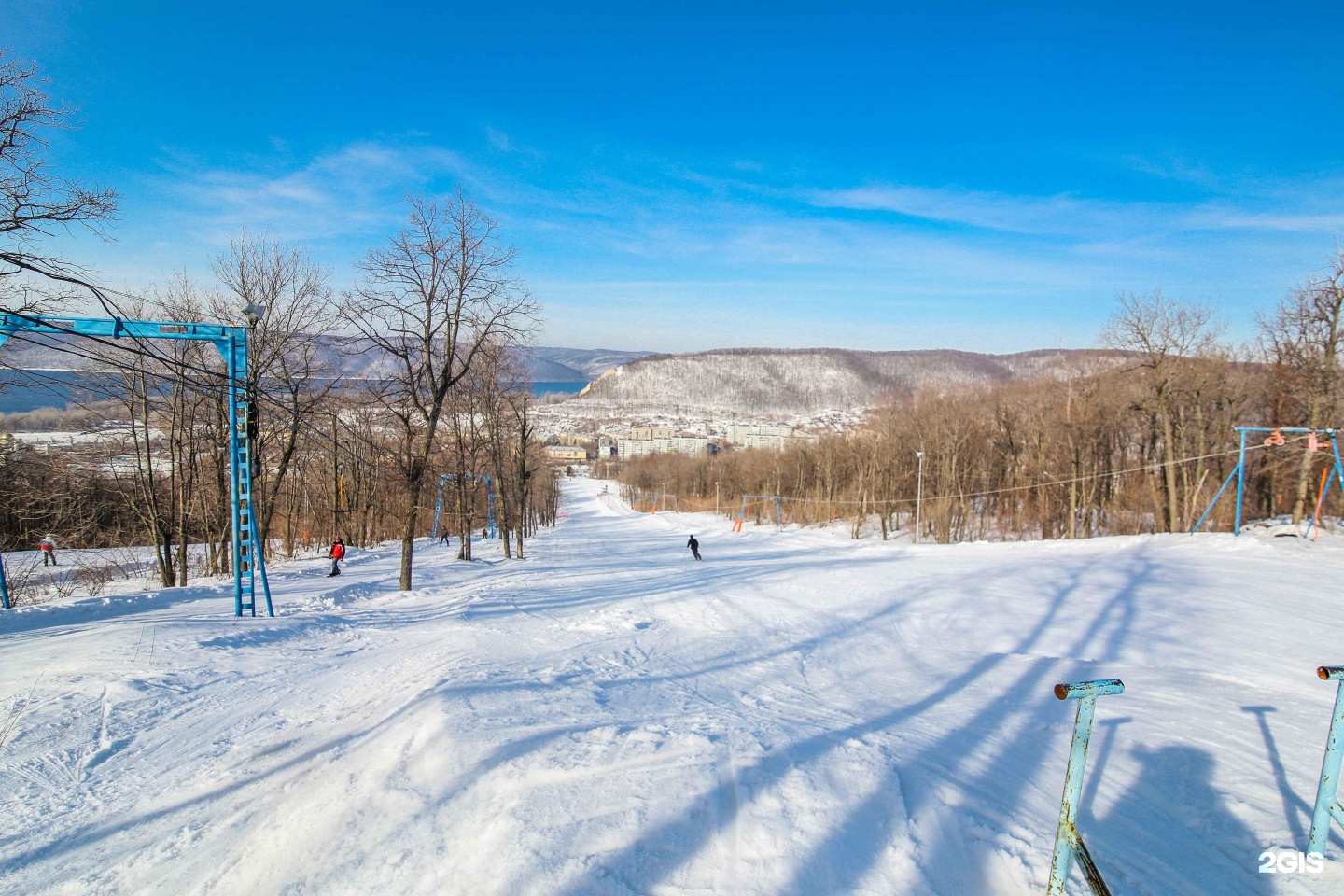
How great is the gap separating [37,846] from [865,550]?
21.1 meters

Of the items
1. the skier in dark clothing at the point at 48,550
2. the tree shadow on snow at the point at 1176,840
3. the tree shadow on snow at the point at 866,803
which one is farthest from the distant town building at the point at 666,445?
the tree shadow on snow at the point at 1176,840

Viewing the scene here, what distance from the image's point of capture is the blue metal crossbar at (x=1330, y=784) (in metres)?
3.30

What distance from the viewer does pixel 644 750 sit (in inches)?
184

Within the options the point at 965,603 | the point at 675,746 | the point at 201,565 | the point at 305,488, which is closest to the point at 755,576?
the point at 965,603

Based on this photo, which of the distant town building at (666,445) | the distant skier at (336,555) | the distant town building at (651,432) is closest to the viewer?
the distant skier at (336,555)

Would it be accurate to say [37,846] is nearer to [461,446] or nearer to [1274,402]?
[461,446]

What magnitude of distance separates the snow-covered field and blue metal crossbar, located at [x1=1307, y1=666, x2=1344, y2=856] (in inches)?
7.7

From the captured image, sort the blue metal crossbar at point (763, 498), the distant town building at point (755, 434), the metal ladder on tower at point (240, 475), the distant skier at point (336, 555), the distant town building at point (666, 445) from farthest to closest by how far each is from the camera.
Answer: the distant town building at point (666, 445) → the distant town building at point (755, 434) → the blue metal crossbar at point (763, 498) → the distant skier at point (336, 555) → the metal ladder on tower at point (240, 475)

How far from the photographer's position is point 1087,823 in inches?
161

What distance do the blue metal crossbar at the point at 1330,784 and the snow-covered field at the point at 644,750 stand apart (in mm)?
195

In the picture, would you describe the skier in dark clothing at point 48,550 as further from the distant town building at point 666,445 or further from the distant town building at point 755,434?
the distant town building at point 666,445

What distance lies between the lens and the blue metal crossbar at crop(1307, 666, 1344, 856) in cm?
330

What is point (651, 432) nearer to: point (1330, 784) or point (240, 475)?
point (240, 475)

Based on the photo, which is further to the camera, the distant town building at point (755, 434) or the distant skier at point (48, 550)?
the distant town building at point (755, 434)
